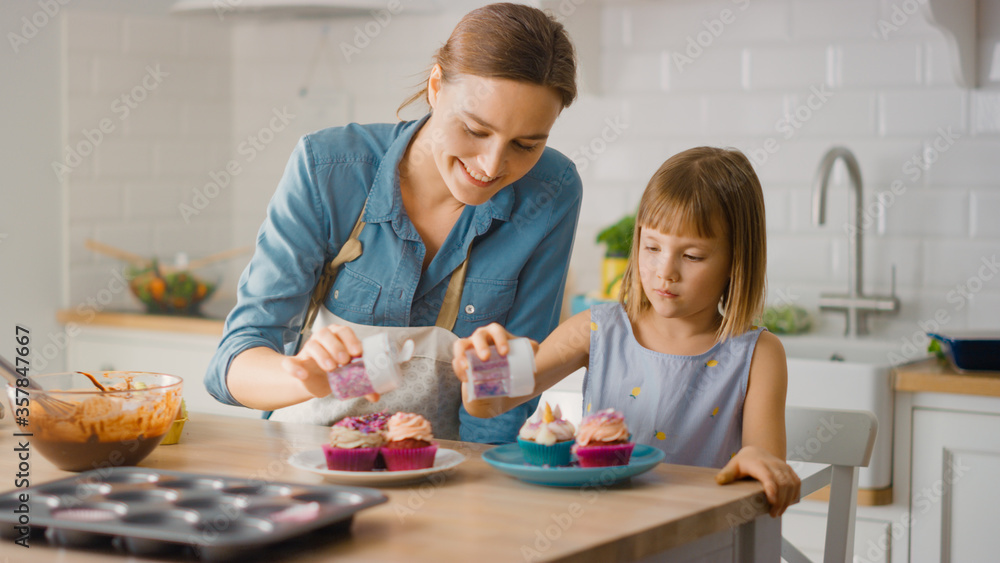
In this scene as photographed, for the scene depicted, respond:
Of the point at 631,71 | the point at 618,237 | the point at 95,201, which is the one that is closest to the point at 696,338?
the point at 618,237

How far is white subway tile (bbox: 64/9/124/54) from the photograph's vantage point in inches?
128

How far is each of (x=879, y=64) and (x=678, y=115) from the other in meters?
0.60

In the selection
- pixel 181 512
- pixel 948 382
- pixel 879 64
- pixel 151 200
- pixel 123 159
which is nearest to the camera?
pixel 181 512

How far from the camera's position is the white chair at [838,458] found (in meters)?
1.52

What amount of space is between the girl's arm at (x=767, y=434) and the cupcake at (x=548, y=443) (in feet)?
0.62

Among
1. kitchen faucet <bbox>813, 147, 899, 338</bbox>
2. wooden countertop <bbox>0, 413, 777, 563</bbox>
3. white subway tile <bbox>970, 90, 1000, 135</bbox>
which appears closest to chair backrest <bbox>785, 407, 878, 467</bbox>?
wooden countertop <bbox>0, 413, 777, 563</bbox>

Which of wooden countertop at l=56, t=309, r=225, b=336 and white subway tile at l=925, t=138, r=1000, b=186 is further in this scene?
wooden countertop at l=56, t=309, r=225, b=336

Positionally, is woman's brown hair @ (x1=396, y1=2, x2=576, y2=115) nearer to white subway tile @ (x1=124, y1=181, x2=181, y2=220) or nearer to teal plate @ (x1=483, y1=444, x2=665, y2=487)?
teal plate @ (x1=483, y1=444, x2=665, y2=487)

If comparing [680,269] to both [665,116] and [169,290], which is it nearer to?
[665,116]

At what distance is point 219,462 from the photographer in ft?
4.16

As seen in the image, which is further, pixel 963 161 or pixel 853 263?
pixel 853 263

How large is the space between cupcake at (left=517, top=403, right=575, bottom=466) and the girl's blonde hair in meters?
0.47

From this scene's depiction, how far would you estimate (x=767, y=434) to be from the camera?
4.74 feet

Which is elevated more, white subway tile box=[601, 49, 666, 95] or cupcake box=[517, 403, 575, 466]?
white subway tile box=[601, 49, 666, 95]
